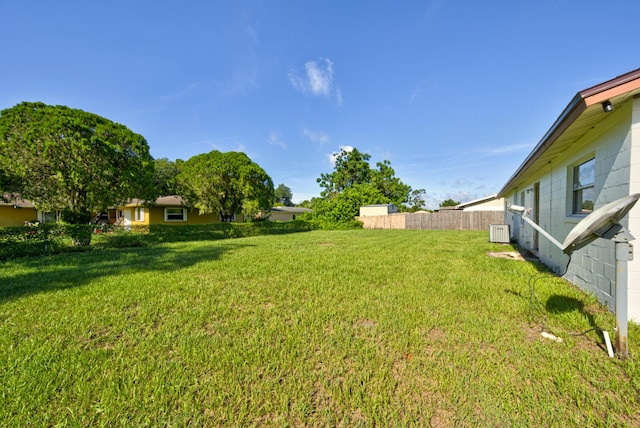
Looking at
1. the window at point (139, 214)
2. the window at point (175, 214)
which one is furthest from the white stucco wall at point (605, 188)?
the window at point (139, 214)

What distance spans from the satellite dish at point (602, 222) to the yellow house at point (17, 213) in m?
26.7

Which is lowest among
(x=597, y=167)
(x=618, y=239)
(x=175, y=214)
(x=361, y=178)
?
(x=618, y=239)

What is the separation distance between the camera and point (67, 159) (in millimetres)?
9586

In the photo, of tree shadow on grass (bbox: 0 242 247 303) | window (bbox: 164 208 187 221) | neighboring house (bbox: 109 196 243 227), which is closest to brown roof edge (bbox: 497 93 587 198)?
tree shadow on grass (bbox: 0 242 247 303)

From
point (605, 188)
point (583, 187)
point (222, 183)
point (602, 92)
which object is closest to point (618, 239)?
point (602, 92)

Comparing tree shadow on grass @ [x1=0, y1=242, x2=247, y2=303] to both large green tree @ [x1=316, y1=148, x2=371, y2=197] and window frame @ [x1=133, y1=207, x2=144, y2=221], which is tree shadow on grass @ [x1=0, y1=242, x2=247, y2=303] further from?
large green tree @ [x1=316, y1=148, x2=371, y2=197]

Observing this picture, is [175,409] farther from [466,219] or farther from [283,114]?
[466,219]

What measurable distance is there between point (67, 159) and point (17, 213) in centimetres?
1562

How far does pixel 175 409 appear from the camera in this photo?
1747 millimetres

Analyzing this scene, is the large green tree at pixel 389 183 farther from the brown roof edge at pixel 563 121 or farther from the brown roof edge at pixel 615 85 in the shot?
the brown roof edge at pixel 615 85

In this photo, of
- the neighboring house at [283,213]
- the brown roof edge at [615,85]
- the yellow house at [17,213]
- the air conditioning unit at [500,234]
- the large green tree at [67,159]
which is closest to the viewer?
the brown roof edge at [615,85]

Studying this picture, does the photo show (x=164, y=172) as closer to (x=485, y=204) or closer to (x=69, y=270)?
(x=69, y=270)

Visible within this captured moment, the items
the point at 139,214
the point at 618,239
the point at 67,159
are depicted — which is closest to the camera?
the point at 618,239

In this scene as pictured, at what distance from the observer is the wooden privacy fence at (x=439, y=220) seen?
2152cm
